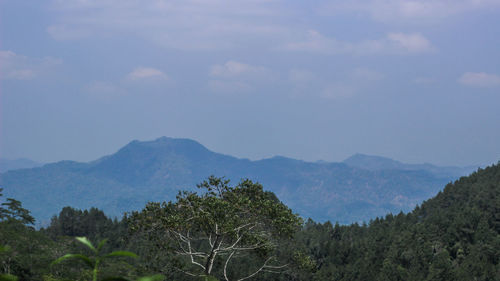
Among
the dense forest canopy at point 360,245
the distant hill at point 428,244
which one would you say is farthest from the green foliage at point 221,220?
the distant hill at point 428,244

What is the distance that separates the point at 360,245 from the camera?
252 feet

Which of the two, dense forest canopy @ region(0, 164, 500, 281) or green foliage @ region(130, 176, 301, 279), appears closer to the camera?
green foliage @ region(130, 176, 301, 279)

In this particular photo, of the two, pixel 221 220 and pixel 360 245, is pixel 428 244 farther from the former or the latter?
pixel 221 220

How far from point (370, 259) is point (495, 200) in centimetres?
2283

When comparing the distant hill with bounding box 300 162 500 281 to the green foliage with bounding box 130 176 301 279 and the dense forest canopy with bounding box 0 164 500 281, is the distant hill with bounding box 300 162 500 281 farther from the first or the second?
the green foliage with bounding box 130 176 301 279

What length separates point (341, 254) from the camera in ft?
249

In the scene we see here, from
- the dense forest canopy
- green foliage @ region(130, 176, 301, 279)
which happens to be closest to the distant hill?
the dense forest canopy

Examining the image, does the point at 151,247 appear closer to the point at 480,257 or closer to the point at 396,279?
the point at 396,279

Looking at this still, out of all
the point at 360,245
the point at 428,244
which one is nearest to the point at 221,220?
the point at 428,244

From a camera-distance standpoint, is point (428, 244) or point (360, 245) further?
point (360, 245)

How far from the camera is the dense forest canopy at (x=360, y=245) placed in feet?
91.8

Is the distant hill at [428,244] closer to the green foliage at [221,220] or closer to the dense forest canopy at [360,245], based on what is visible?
the dense forest canopy at [360,245]

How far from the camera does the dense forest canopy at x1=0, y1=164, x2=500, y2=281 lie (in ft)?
91.8

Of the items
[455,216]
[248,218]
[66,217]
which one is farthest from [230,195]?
[66,217]
